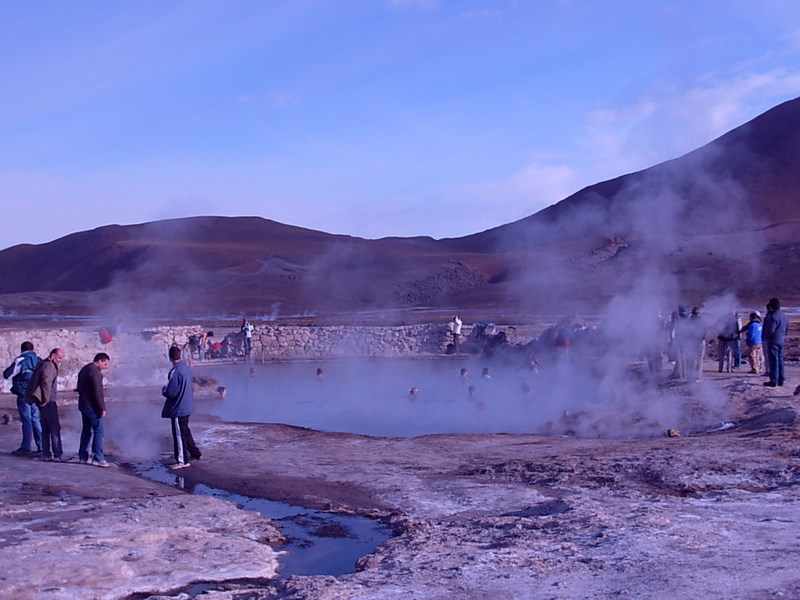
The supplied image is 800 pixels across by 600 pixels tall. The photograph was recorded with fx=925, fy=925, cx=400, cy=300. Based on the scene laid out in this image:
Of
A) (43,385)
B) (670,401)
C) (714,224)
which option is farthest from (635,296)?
(714,224)

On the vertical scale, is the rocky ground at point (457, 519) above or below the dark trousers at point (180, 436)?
below

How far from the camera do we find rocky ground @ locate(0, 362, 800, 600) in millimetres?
6125

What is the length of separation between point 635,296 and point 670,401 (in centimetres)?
1161

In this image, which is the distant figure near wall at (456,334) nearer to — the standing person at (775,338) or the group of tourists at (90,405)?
the standing person at (775,338)

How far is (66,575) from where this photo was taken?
6.48 m

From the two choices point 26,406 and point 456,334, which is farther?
point 456,334

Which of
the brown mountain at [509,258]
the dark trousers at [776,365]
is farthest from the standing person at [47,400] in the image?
the brown mountain at [509,258]

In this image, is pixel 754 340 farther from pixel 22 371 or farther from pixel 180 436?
pixel 22 371

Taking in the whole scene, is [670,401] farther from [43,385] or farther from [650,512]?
[43,385]

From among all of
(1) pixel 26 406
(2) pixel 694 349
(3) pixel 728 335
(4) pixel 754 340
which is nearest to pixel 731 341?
(3) pixel 728 335

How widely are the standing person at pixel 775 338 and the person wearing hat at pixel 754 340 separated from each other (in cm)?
280

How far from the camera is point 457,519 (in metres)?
8.25

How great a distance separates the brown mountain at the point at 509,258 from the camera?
6303cm

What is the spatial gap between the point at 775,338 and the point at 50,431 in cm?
1169
